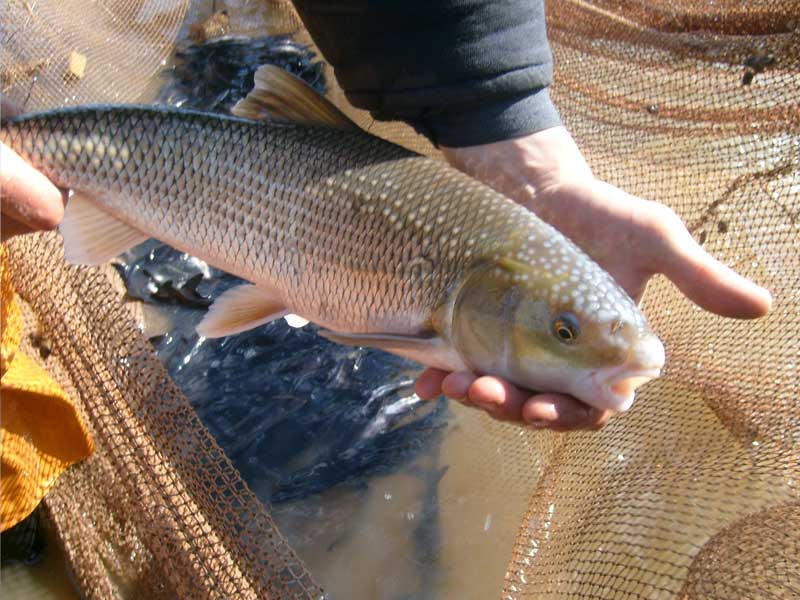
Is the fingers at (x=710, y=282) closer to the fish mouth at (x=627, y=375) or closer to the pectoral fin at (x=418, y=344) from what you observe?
the fish mouth at (x=627, y=375)

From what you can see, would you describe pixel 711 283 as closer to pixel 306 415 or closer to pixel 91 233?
pixel 91 233

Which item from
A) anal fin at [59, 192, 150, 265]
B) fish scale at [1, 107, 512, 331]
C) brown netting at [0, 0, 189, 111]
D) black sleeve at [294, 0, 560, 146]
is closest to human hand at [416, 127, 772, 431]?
black sleeve at [294, 0, 560, 146]

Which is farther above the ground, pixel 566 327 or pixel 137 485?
pixel 566 327

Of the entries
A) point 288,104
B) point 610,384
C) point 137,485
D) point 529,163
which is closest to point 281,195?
point 288,104

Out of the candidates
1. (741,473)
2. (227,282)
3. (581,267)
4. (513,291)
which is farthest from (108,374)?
(741,473)

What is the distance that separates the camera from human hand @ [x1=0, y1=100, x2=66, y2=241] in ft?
6.19

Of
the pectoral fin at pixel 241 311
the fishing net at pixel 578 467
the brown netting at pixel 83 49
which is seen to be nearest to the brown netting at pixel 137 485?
the fishing net at pixel 578 467

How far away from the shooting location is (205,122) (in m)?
2.10

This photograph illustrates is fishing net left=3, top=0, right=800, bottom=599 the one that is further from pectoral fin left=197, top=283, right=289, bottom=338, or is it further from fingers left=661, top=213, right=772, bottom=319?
fingers left=661, top=213, right=772, bottom=319

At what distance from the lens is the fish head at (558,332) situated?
1595 mm

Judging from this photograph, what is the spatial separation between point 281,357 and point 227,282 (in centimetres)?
68

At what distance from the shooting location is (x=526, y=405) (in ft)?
5.53

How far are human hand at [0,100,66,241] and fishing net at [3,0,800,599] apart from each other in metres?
0.86

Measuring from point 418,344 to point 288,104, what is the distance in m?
0.90
